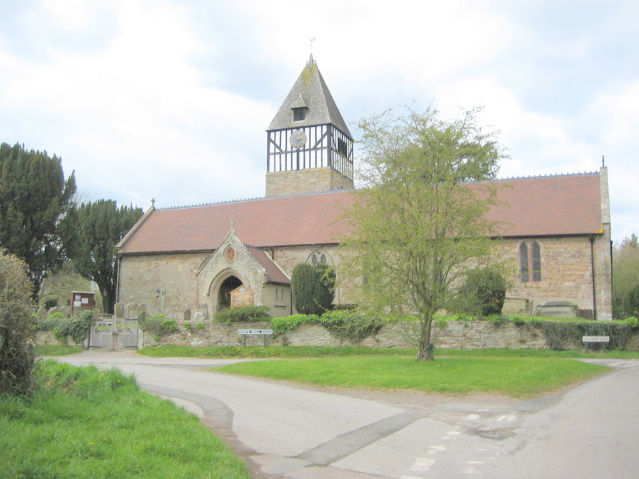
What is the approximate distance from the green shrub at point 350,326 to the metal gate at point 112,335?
964 cm

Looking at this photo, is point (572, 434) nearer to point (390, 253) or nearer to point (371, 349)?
point (390, 253)

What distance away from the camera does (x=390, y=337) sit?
2575 cm

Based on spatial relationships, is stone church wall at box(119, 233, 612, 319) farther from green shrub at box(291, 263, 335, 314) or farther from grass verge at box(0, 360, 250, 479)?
grass verge at box(0, 360, 250, 479)

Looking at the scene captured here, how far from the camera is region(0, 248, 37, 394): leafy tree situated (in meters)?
8.55

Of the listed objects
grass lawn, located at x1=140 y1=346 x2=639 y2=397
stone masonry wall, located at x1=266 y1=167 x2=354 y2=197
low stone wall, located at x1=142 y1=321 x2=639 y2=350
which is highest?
stone masonry wall, located at x1=266 y1=167 x2=354 y2=197

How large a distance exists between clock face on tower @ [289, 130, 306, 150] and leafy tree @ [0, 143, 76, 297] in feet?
65.0

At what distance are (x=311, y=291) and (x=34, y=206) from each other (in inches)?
839

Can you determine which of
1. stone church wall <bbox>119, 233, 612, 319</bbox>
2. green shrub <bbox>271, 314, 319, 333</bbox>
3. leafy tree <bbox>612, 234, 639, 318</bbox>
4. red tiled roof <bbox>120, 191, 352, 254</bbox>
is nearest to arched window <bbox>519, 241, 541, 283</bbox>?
stone church wall <bbox>119, 233, 612, 319</bbox>

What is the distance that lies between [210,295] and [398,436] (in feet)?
82.0

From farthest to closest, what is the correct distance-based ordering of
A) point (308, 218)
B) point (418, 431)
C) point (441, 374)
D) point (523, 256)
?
point (308, 218)
point (523, 256)
point (441, 374)
point (418, 431)

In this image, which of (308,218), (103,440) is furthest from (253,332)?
(103,440)

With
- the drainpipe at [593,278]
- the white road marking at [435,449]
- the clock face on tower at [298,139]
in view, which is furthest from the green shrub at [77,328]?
the clock face on tower at [298,139]

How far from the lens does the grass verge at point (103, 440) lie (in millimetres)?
6105

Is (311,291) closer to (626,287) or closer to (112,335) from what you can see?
(112,335)
